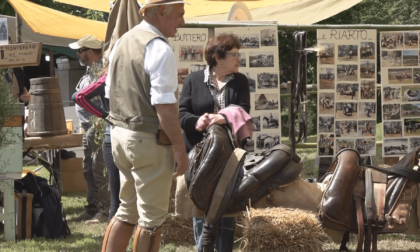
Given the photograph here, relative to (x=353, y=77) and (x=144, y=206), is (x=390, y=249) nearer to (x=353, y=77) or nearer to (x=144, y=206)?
(x=353, y=77)

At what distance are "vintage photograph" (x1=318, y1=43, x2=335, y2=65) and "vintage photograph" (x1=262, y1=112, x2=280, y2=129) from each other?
64 centimetres

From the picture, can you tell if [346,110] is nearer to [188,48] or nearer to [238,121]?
[188,48]

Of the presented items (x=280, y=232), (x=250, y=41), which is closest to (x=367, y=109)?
(x=250, y=41)

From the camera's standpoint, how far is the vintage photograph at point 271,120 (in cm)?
562

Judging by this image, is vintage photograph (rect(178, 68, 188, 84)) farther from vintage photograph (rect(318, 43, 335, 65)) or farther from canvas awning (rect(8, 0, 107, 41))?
canvas awning (rect(8, 0, 107, 41))

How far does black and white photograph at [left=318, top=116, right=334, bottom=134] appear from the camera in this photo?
5.81 meters

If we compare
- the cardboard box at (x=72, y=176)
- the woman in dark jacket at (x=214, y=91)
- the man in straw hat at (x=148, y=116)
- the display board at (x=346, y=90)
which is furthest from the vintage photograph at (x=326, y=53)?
the cardboard box at (x=72, y=176)

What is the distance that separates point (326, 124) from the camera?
5.82m

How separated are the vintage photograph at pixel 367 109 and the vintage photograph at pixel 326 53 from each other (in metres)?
0.50

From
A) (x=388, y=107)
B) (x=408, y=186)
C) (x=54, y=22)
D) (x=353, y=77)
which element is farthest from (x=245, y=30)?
(x=54, y=22)

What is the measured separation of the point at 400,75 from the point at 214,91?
238cm

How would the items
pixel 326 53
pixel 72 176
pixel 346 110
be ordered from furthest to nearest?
pixel 72 176, pixel 346 110, pixel 326 53

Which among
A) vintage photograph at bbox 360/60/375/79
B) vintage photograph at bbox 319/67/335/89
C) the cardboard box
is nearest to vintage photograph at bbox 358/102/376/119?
vintage photograph at bbox 360/60/375/79

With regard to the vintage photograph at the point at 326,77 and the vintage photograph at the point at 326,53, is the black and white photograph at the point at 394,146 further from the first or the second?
the vintage photograph at the point at 326,53
